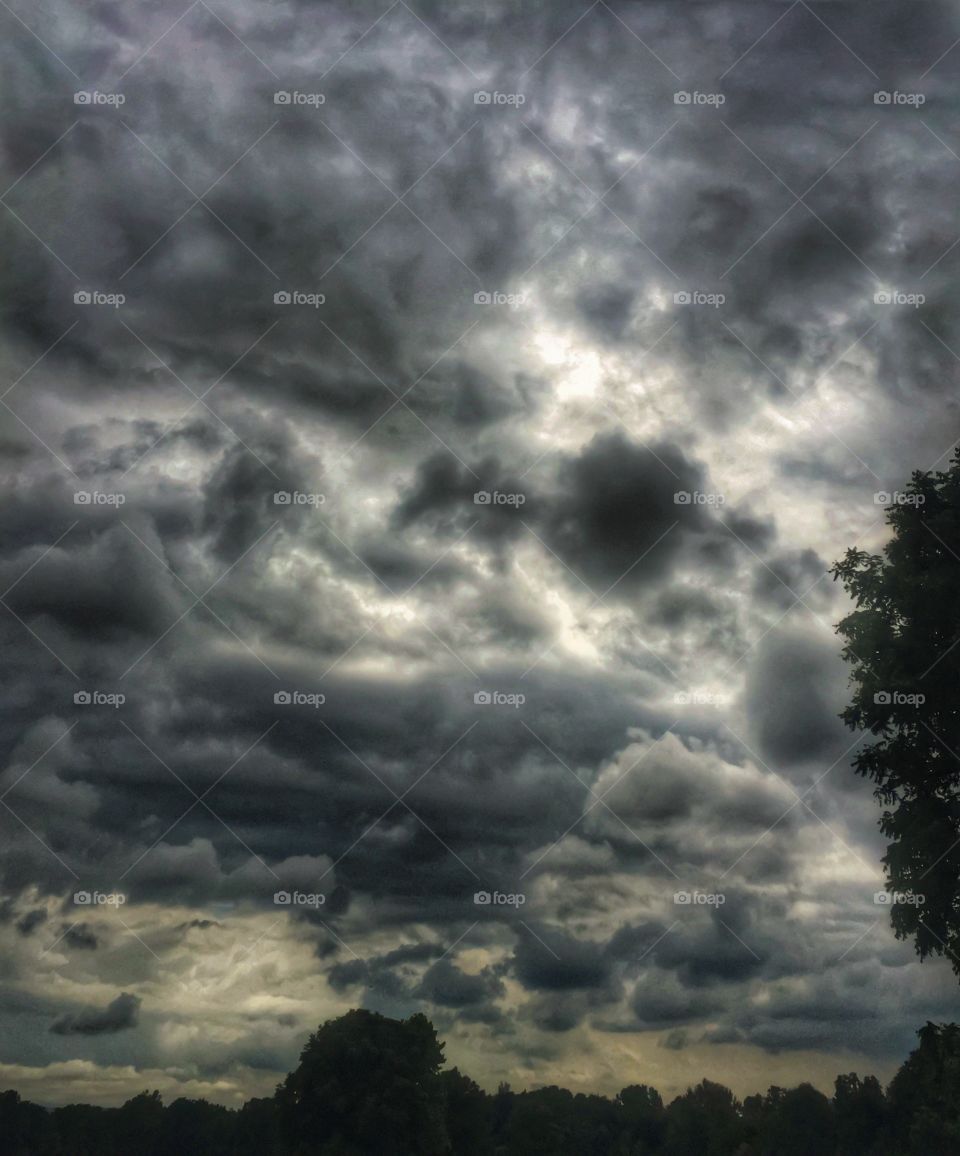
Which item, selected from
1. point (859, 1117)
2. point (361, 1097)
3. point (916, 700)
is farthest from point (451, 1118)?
point (916, 700)

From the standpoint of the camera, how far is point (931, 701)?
96.0 ft

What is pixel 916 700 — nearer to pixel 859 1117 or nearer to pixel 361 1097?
pixel 361 1097

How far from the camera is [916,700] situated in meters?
29.3

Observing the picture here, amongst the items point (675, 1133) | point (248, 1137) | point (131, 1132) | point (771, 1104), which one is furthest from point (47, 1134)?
point (771, 1104)

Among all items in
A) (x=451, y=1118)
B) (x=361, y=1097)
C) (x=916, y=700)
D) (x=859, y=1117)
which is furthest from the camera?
(x=859, y=1117)

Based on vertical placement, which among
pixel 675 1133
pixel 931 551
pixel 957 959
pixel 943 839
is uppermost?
pixel 931 551

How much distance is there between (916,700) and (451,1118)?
228 feet

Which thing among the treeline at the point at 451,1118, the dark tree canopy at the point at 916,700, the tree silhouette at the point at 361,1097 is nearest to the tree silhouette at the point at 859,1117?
the treeline at the point at 451,1118

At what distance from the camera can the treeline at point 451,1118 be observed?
59459 millimetres

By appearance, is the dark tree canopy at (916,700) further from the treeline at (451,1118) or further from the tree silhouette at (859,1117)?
the tree silhouette at (859,1117)

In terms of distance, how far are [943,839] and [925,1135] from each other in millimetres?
11241

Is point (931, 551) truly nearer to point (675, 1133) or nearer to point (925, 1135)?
point (925, 1135)

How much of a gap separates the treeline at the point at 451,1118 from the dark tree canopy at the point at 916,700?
338cm

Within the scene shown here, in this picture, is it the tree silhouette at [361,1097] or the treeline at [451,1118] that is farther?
the tree silhouette at [361,1097]
